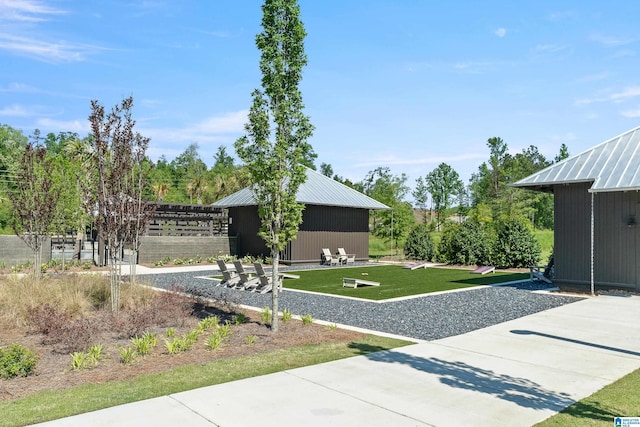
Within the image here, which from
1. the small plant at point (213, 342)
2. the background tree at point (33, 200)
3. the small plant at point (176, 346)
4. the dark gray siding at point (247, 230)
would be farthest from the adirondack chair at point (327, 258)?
the small plant at point (176, 346)

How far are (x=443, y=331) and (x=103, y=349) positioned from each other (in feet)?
19.1

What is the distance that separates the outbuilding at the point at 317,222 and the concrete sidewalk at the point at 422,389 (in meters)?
17.2

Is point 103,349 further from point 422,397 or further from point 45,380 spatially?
point 422,397

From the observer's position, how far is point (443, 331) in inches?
347

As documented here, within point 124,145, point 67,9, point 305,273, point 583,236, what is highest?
point 67,9

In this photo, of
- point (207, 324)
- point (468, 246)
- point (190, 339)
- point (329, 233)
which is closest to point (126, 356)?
point (190, 339)

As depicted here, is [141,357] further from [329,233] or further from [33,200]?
[329,233]

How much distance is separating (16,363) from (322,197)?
20.3 meters

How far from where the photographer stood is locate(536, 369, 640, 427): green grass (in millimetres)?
4469

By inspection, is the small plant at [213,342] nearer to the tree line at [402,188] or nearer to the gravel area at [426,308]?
the gravel area at [426,308]

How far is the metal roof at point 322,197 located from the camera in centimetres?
2509

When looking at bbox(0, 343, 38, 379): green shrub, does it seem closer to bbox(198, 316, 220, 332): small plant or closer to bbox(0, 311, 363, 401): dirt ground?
bbox(0, 311, 363, 401): dirt ground

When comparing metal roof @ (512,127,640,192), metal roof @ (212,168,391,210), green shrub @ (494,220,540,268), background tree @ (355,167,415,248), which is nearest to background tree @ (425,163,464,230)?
background tree @ (355,167,415,248)

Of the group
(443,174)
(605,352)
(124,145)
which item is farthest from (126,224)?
(443,174)
